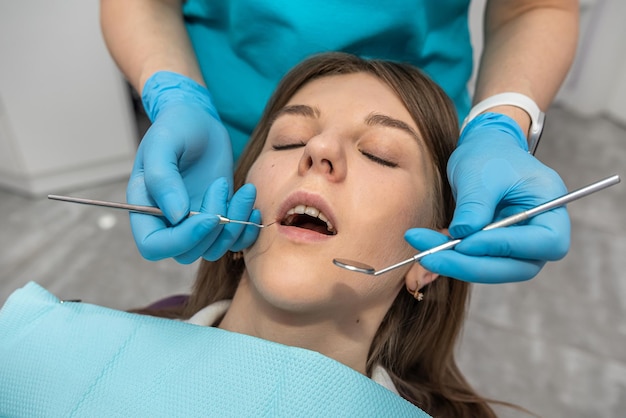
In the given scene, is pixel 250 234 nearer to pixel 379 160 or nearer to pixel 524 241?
pixel 379 160

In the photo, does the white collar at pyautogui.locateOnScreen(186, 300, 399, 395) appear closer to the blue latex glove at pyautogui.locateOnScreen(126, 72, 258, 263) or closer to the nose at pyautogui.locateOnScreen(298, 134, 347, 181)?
the blue latex glove at pyautogui.locateOnScreen(126, 72, 258, 263)

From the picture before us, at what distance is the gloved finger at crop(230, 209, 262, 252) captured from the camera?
38.3 inches

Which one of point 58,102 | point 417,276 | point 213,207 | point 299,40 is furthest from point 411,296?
point 58,102

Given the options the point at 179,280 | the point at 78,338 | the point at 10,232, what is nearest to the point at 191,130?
the point at 78,338

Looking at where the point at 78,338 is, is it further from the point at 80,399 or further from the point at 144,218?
the point at 144,218

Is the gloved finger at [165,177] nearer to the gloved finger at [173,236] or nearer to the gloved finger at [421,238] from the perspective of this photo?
the gloved finger at [173,236]

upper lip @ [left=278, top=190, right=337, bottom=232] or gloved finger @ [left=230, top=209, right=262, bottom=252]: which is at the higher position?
upper lip @ [left=278, top=190, right=337, bottom=232]

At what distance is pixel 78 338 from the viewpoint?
0.97 m

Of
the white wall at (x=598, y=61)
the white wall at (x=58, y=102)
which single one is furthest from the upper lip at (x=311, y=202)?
the white wall at (x=598, y=61)

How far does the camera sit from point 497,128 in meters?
1.04

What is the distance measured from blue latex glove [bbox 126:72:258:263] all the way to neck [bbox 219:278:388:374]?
0.14 metres

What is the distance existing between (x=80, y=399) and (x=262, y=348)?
12.7 inches

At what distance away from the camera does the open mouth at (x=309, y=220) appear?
0.91 meters

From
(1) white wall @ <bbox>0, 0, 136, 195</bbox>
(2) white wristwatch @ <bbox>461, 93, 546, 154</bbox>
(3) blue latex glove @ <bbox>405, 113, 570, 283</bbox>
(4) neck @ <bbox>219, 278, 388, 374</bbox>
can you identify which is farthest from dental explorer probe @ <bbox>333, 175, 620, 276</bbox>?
(1) white wall @ <bbox>0, 0, 136, 195</bbox>
